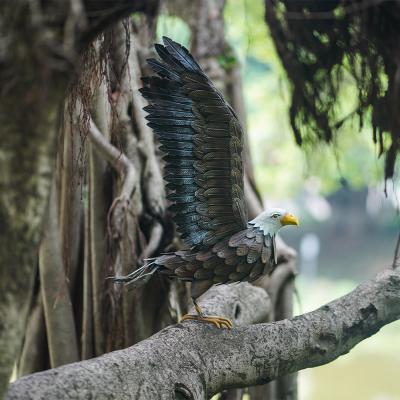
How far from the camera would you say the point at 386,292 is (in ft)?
7.56

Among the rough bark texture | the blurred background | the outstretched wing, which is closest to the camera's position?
the rough bark texture

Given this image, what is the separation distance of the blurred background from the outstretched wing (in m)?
0.25

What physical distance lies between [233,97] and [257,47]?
1741 mm

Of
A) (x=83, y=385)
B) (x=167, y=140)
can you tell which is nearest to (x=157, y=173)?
(x=167, y=140)

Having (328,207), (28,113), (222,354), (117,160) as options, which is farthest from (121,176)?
(328,207)

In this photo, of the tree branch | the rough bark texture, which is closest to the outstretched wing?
the tree branch

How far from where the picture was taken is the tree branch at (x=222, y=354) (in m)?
1.67

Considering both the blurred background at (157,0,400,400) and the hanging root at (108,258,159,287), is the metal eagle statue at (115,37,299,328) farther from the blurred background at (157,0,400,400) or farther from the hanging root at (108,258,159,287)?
the blurred background at (157,0,400,400)

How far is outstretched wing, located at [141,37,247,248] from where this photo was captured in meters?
2.08

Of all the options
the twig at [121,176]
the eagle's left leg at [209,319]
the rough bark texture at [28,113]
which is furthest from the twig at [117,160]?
the rough bark texture at [28,113]

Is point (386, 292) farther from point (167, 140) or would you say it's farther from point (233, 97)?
point (233, 97)

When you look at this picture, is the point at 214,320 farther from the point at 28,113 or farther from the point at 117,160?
the point at 28,113

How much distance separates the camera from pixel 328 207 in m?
15.8

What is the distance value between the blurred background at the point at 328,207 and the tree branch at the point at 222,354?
52cm
